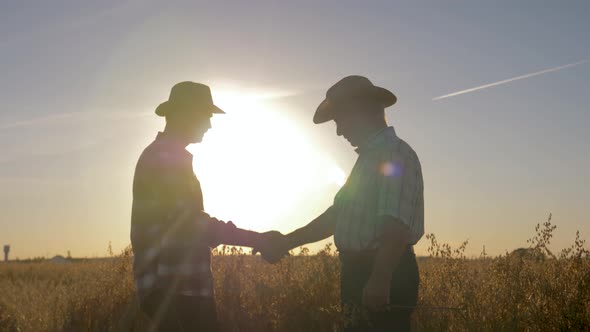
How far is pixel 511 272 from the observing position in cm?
747

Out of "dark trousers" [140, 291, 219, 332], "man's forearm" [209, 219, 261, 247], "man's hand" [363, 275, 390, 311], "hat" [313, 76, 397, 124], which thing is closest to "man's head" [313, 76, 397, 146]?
"hat" [313, 76, 397, 124]

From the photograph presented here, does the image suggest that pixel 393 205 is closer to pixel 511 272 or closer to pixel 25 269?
pixel 511 272

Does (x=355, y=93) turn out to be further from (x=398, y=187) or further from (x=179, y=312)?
(x=179, y=312)

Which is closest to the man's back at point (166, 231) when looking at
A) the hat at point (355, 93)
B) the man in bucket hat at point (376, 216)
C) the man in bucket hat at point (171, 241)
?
the man in bucket hat at point (171, 241)

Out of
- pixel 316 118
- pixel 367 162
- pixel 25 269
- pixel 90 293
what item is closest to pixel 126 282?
pixel 90 293

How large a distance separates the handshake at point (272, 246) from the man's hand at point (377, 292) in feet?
8.89

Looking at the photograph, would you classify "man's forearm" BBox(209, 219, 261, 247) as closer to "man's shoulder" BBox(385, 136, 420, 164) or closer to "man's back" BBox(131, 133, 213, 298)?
"man's back" BBox(131, 133, 213, 298)

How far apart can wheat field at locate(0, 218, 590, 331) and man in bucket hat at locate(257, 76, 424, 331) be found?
6.38ft

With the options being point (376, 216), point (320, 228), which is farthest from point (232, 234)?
point (376, 216)

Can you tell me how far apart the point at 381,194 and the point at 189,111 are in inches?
81.0

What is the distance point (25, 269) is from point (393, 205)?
19.8 metres

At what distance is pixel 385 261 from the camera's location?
3719 mm

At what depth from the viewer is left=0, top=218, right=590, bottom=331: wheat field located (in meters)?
6.13

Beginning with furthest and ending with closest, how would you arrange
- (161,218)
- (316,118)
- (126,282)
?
(126,282)
(316,118)
(161,218)
